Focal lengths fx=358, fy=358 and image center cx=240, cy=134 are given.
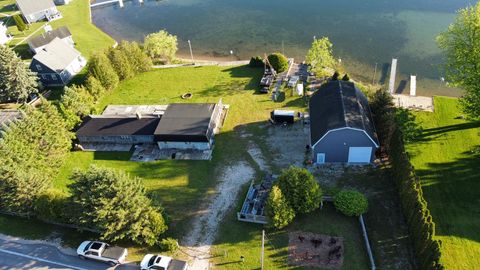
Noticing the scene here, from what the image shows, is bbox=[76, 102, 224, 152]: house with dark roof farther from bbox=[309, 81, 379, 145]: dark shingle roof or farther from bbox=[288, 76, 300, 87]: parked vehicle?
bbox=[309, 81, 379, 145]: dark shingle roof

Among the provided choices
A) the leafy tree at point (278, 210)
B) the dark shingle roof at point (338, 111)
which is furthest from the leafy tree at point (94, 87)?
the leafy tree at point (278, 210)

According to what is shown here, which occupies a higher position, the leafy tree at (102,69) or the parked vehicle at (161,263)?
the leafy tree at (102,69)

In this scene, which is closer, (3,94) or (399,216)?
(399,216)

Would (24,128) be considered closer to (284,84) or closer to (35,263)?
(35,263)

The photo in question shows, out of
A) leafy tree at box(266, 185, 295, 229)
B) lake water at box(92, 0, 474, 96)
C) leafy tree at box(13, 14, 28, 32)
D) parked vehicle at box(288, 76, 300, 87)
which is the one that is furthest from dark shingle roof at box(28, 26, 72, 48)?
leafy tree at box(266, 185, 295, 229)

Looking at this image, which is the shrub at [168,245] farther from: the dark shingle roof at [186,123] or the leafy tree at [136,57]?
the leafy tree at [136,57]

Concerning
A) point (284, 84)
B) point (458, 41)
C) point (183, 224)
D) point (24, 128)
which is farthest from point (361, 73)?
point (24, 128)
